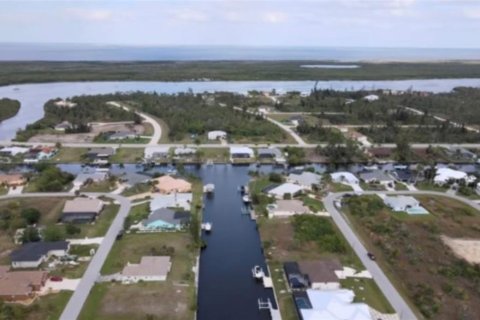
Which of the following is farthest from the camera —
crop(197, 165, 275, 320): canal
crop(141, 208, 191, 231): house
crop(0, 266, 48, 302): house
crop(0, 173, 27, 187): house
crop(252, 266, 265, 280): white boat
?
crop(0, 173, 27, 187): house

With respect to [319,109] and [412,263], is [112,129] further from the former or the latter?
[412,263]

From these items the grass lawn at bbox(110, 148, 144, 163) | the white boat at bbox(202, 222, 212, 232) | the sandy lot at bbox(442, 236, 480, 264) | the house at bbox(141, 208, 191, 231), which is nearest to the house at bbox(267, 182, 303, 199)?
the white boat at bbox(202, 222, 212, 232)

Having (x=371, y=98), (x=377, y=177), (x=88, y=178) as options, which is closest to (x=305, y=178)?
(x=377, y=177)

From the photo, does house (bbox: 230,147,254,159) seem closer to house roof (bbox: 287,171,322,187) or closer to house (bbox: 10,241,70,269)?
house roof (bbox: 287,171,322,187)

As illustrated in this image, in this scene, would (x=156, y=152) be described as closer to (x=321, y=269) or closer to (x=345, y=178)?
(x=345, y=178)

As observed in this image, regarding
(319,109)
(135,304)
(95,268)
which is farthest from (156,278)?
(319,109)

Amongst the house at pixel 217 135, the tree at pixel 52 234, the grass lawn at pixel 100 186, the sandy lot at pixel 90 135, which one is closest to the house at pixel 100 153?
the sandy lot at pixel 90 135

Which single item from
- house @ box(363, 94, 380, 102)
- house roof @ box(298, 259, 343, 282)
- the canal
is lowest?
the canal

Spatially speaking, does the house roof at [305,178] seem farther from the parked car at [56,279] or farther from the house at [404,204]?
the parked car at [56,279]
